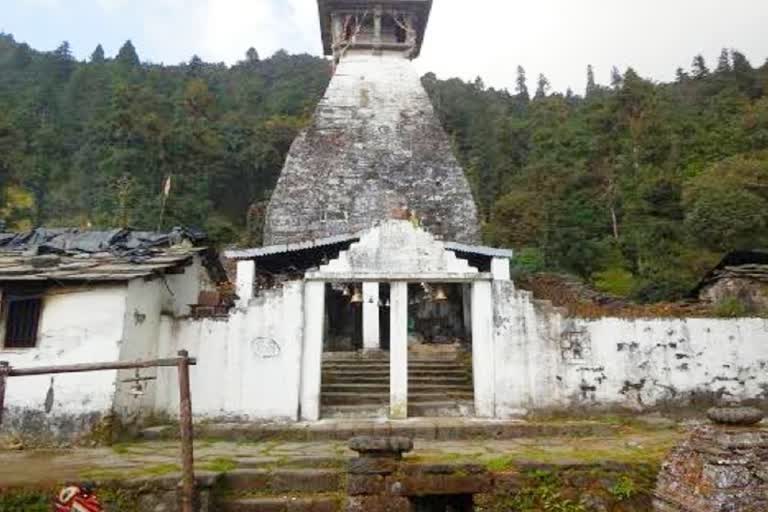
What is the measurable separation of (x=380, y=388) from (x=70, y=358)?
5798 mm

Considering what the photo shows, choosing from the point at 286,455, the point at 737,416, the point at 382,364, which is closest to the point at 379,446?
the point at 286,455

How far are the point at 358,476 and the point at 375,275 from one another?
5.13 m

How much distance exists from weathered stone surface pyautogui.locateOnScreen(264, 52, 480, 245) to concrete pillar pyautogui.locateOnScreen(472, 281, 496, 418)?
7.81 m

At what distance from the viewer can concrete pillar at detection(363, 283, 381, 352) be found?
16.7 meters

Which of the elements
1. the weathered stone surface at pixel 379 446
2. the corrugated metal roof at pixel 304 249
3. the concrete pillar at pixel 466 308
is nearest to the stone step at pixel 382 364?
the corrugated metal roof at pixel 304 249

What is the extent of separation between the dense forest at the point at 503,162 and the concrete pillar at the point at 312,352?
9.92 m

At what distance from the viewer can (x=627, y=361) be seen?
10.6 m

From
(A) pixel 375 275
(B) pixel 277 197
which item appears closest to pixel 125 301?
(A) pixel 375 275

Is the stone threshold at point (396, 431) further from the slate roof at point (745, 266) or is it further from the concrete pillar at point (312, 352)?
the slate roof at point (745, 266)

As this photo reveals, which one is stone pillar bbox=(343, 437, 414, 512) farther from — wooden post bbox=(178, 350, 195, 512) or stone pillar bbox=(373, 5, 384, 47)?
stone pillar bbox=(373, 5, 384, 47)

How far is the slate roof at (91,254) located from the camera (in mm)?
9562

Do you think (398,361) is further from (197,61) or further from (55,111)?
(197,61)

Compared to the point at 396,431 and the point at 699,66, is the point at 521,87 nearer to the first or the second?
the point at 699,66

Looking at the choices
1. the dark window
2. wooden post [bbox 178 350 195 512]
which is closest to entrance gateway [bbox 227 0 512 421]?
the dark window
